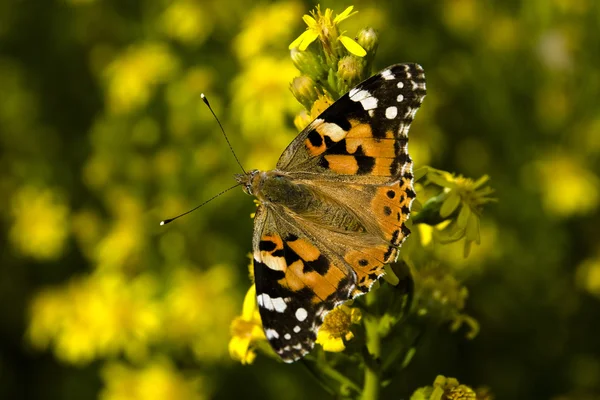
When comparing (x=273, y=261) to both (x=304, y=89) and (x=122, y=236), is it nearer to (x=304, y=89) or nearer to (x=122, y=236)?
(x=304, y=89)

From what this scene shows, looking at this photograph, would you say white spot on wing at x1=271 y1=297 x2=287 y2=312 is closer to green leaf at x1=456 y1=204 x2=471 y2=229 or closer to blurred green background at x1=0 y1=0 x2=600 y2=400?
green leaf at x1=456 y1=204 x2=471 y2=229

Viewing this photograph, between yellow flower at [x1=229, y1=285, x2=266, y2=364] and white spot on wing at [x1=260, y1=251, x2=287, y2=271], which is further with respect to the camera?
yellow flower at [x1=229, y1=285, x2=266, y2=364]

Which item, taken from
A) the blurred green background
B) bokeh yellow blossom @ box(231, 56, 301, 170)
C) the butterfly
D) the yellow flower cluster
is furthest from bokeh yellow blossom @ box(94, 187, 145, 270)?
the butterfly

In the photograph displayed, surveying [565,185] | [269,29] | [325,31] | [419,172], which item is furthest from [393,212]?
[565,185]

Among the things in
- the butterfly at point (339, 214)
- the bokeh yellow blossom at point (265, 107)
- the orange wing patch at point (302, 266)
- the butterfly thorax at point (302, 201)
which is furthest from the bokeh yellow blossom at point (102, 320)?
the orange wing patch at point (302, 266)

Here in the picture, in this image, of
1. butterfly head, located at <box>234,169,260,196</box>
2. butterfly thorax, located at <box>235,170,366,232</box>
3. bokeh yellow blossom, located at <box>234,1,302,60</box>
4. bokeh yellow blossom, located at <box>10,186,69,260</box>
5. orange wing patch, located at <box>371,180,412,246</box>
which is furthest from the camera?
bokeh yellow blossom, located at <box>10,186,69,260</box>

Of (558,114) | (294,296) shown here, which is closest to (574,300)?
(558,114)

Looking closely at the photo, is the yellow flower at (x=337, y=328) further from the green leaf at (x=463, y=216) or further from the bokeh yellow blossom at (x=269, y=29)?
the bokeh yellow blossom at (x=269, y=29)

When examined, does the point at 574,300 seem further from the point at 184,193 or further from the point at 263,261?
the point at 263,261
